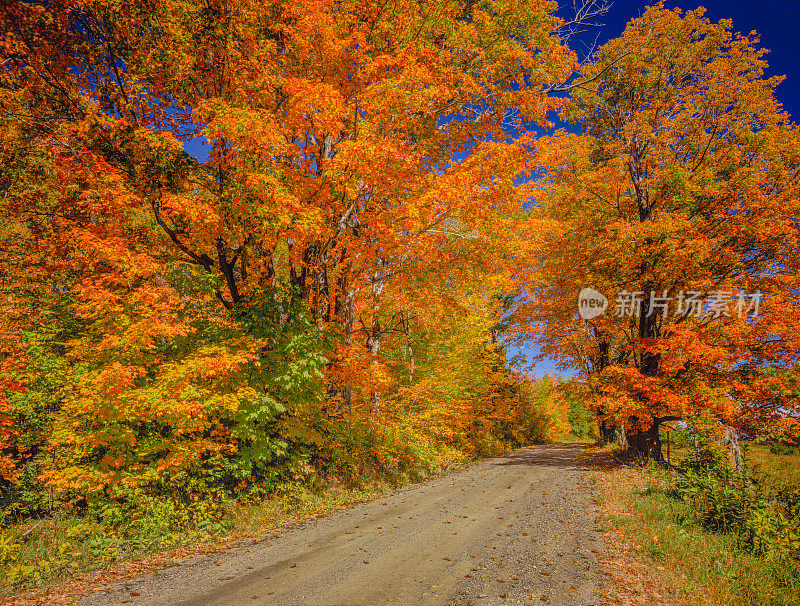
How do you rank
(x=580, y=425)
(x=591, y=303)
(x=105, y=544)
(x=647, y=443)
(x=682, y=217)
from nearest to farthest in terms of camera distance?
(x=105, y=544) → (x=682, y=217) → (x=647, y=443) → (x=591, y=303) → (x=580, y=425)

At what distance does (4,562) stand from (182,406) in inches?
146

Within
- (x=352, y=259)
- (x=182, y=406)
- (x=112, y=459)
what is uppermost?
(x=352, y=259)

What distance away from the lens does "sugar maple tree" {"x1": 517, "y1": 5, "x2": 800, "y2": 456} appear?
1127cm

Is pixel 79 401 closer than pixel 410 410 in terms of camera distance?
Yes

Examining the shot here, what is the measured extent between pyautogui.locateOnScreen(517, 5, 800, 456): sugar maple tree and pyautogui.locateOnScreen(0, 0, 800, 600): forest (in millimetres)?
96

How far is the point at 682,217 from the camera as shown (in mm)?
12953

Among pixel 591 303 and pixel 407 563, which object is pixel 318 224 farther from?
pixel 591 303

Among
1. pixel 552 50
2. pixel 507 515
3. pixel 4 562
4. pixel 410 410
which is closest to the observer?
pixel 4 562

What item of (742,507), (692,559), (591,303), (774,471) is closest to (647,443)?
(774,471)

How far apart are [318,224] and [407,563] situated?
291 inches

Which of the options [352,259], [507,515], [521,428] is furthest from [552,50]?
[521,428]

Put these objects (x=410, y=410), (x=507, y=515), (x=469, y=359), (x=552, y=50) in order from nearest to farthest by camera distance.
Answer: (x=507, y=515) → (x=552, y=50) → (x=410, y=410) → (x=469, y=359)

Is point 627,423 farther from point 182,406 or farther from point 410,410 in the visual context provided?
point 182,406

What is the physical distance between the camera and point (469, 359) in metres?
23.5
